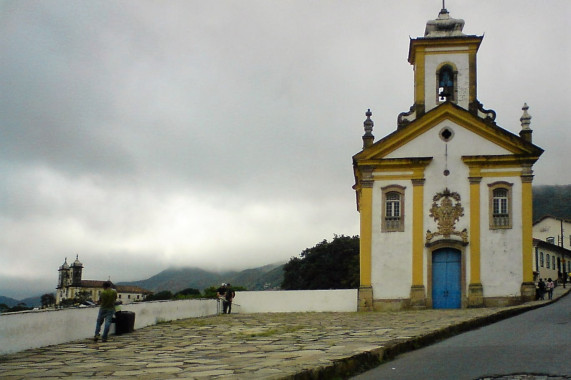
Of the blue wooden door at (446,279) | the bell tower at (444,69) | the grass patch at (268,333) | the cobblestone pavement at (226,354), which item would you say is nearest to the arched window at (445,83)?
the bell tower at (444,69)

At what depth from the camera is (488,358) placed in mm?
9562

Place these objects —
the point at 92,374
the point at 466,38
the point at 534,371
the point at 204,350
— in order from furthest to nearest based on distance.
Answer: the point at 466,38
the point at 204,350
the point at 92,374
the point at 534,371

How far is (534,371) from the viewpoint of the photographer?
832cm

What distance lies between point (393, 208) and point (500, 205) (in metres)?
4.25

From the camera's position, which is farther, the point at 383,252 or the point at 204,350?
the point at 383,252

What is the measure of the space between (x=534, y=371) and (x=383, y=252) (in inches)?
741

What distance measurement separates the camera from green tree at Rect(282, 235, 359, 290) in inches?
2413

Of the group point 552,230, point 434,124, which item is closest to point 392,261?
point 434,124

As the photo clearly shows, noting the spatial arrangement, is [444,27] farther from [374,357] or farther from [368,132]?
[374,357]

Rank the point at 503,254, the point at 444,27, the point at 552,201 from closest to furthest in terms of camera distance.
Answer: the point at 503,254, the point at 444,27, the point at 552,201

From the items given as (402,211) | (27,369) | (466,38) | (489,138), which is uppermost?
(466,38)

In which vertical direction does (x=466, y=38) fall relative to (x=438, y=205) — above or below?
above

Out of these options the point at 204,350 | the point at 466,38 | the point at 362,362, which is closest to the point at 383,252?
the point at 466,38

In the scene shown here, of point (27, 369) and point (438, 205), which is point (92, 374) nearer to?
point (27, 369)
